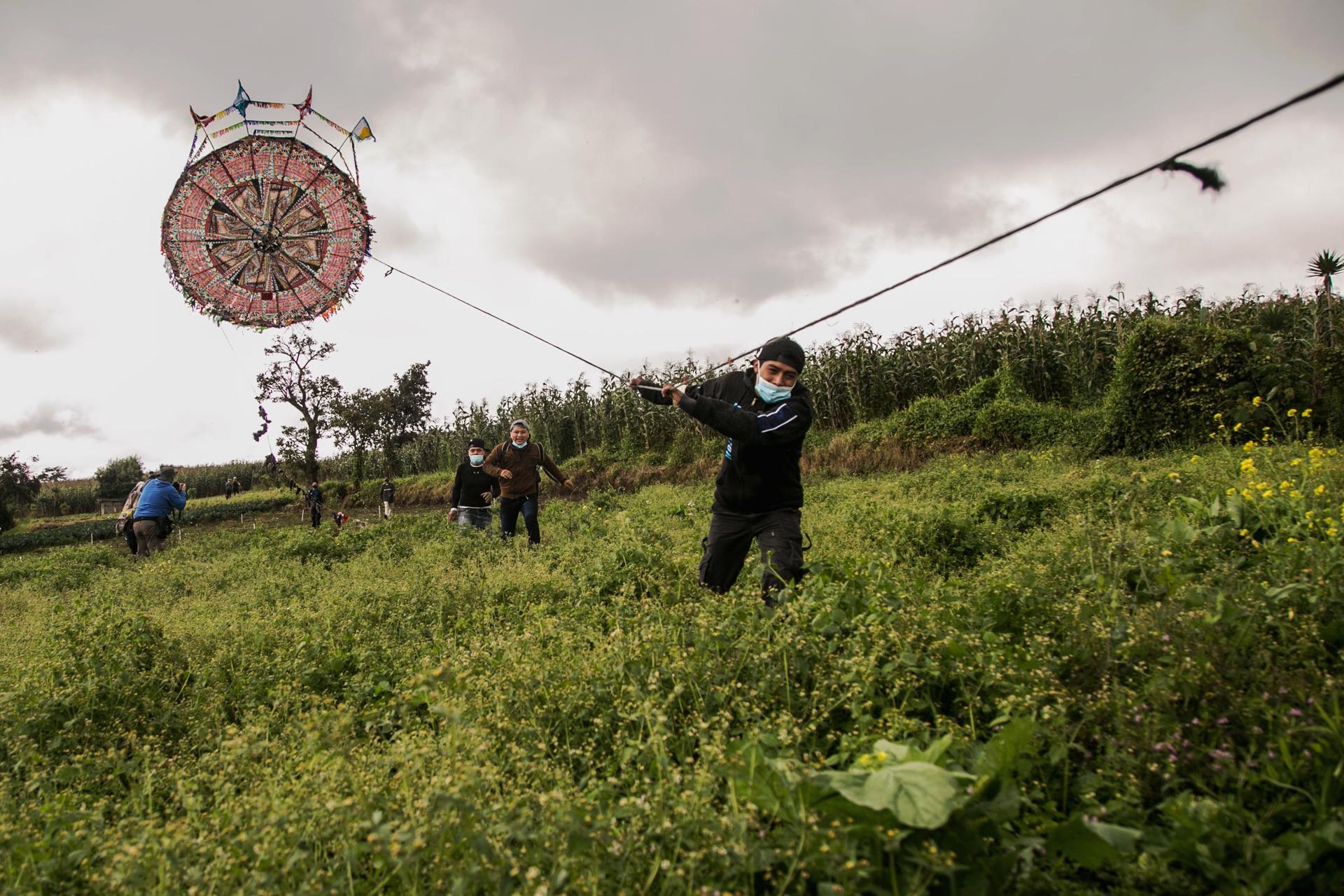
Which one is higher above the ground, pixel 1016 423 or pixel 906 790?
pixel 1016 423

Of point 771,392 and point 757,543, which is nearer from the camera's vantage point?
point 771,392

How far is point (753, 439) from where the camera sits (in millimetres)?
4230

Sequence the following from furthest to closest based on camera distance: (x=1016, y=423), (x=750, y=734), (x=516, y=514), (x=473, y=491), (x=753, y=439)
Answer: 1. (x=1016, y=423)
2. (x=473, y=491)
3. (x=516, y=514)
4. (x=753, y=439)
5. (x=750, y=734)

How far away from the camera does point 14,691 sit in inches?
147

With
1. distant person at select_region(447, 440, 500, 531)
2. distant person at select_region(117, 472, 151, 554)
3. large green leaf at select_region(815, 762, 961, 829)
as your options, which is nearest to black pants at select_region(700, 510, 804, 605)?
large green leaf at select_region(815, 762, 961, 829)

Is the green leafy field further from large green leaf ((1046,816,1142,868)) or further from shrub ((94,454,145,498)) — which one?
shrub ((94,454,145,498))

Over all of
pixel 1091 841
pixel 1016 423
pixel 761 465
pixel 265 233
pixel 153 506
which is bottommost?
pixel 1091 841

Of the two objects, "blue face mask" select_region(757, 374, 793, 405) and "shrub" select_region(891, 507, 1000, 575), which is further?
"shrub" select_region(891, 507, 1000, 575)

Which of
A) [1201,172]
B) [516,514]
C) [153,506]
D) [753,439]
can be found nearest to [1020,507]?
[753,439]

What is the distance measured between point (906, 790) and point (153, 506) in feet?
44.7

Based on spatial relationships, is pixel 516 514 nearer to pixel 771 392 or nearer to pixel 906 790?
pixel 771 392

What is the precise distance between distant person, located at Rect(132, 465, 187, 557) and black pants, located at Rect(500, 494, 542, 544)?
6347 mm

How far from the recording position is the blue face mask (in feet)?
14.6

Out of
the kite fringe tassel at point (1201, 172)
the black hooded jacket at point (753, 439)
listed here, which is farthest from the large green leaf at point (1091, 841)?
the black hooded jacket at point (753, 439)
